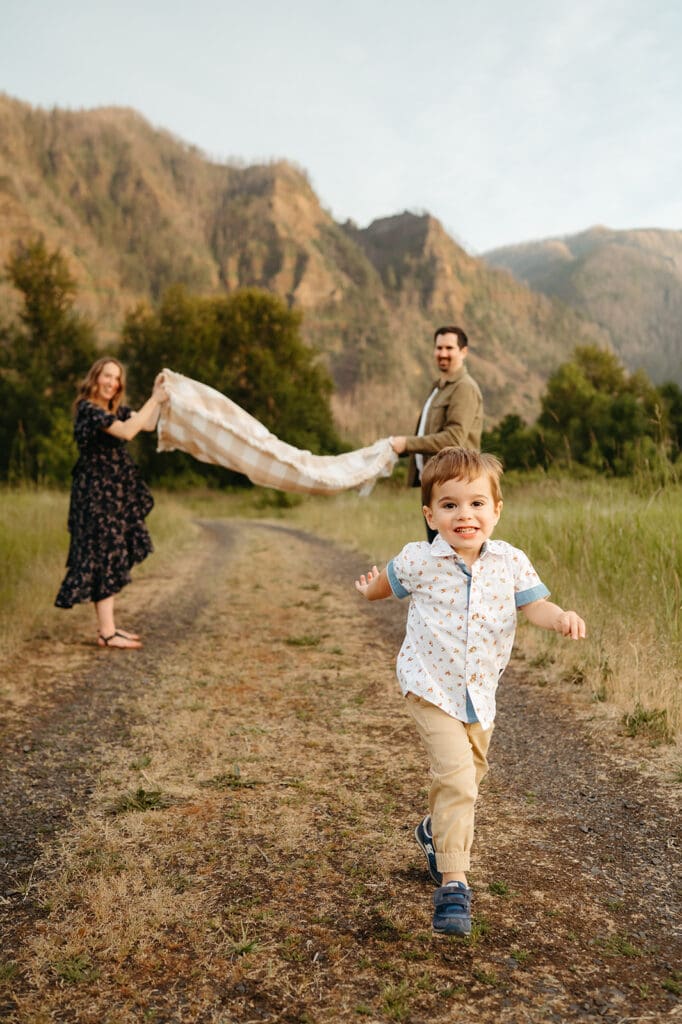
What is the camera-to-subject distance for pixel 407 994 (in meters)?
2.14

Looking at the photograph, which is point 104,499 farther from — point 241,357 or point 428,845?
point 241,357

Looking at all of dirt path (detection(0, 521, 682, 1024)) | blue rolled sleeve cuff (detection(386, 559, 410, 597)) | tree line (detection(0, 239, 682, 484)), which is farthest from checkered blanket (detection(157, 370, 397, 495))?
tree line (detection(0, 239, 682, 484))

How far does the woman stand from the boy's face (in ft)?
14.5

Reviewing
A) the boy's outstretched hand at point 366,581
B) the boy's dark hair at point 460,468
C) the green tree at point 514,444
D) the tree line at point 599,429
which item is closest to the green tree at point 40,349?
the green tree at point 514,444

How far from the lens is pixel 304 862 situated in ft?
9.59

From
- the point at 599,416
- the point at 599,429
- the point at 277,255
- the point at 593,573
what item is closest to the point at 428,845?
the point at 593,573

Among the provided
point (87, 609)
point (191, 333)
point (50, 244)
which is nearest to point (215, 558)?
point (87, 609)

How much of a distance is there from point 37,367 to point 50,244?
2719 inches

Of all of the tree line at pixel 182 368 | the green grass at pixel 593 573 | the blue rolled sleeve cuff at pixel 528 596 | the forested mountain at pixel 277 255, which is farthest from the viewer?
the forested mountain at pixel 277 255

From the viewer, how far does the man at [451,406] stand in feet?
19.1

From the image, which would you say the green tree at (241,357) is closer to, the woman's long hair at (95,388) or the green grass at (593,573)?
the green grass at (593,573)

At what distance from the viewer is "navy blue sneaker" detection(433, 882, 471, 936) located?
239 centimetres

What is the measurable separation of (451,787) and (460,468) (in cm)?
107

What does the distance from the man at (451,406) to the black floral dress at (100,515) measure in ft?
8.49
